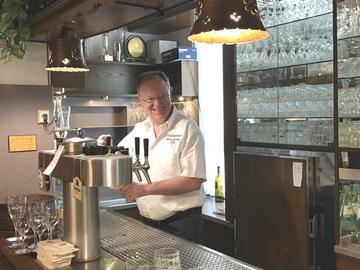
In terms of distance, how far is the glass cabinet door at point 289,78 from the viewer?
10.4 ft

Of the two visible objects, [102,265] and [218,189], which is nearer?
[102,265]

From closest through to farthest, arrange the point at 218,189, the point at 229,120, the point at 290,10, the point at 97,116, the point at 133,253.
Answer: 1. the point at 133,253
2. the point at 290,10
3. the point at 229,120
4. the point at 218,189
5. the point at 97,116

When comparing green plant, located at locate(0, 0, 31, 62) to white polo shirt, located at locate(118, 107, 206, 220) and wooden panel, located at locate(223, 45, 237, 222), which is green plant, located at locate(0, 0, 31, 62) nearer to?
white polo shirt, located at locate(118, 107, 206, 220)

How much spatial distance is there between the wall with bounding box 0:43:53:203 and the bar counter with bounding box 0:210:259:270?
4.89 ft

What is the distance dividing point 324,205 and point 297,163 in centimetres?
41

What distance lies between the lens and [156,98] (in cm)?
263

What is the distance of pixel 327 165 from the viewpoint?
10.1 ft

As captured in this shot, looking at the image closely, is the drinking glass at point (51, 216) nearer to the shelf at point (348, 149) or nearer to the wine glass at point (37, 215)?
→ the wine glass at point (37, 215)

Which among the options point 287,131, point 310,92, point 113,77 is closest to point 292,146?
point 287,131

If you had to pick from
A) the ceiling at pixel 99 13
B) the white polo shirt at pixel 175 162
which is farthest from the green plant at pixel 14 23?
the white polo shirt at pixel 175 162

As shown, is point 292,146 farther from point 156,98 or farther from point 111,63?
point 111,63

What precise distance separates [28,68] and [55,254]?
2.20 metres

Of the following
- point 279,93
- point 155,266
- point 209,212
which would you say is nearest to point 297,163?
point 279,93

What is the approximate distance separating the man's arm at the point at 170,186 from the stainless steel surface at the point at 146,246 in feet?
0.55
